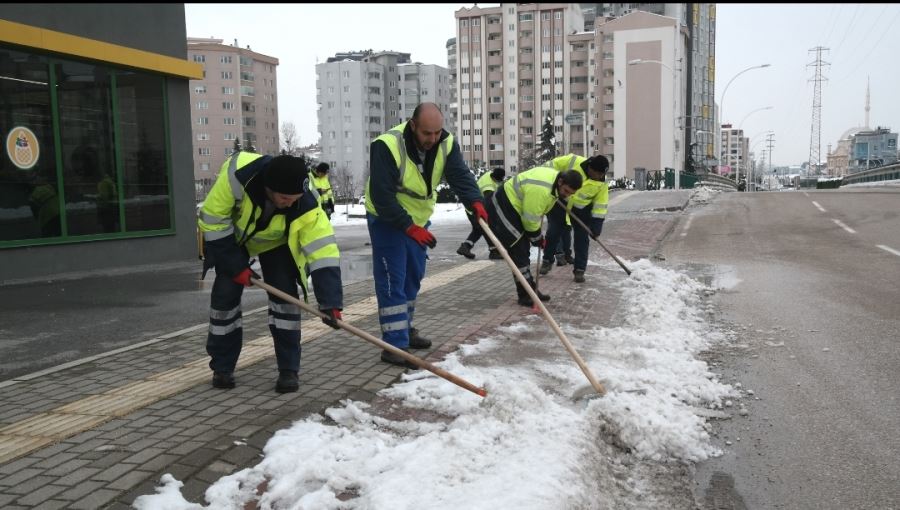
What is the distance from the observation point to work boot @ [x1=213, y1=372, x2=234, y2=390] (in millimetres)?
4582

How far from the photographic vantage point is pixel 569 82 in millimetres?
94250

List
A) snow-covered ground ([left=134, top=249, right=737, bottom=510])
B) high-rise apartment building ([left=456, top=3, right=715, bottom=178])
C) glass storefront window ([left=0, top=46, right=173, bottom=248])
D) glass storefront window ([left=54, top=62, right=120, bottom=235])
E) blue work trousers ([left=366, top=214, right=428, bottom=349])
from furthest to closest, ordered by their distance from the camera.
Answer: high-rise apartment building ([left=456, top=3, right=715, bottom=178]), glass storefront window ([left=54, top=62, right=120, bottom=235]), glass storefront window ([left=0, top=46, right=173, bottom=248]), blue work trousers ([left=366, top=214, right=428, bottom=349]), snow-covered ground ([left=134, top=249, right=737, bottom=510])

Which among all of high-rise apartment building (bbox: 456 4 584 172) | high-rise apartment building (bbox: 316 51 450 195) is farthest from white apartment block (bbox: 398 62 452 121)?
high-rise apartment building (bbox: 456 4 584 172)

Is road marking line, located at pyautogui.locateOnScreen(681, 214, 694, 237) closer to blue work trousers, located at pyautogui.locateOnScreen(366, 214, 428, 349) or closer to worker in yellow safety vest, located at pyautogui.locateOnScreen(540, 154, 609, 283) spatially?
worker in yellow safety vest, located at pyautogui.locateOnScreen(540, 154, 609, 283)

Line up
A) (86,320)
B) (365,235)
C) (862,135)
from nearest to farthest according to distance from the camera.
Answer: (86,320)
(365,235)
(862,135)

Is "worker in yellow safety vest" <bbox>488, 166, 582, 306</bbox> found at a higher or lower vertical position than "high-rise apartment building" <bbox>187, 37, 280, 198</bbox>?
lower

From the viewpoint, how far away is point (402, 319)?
17.2ft

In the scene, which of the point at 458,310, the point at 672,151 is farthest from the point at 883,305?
the point at 672,151

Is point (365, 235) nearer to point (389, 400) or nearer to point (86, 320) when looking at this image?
point (86, 320)

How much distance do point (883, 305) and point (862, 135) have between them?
5206 inches

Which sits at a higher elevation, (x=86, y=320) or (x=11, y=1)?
(x=11, y=1)

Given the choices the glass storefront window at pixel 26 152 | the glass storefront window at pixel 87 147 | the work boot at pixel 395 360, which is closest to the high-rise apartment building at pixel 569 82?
the glass storefront window at pixel 87 147

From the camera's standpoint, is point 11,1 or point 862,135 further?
point 862,135

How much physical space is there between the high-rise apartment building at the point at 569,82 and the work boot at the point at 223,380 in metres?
79.0
